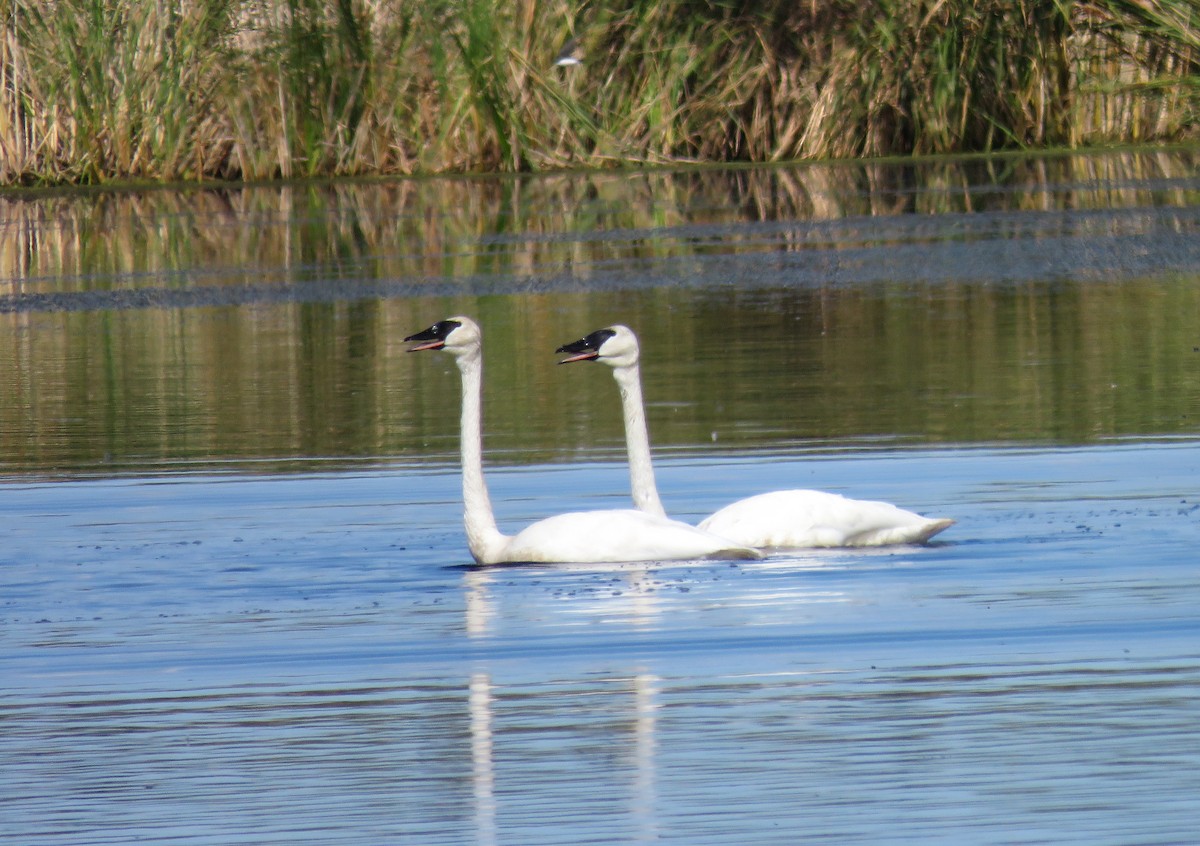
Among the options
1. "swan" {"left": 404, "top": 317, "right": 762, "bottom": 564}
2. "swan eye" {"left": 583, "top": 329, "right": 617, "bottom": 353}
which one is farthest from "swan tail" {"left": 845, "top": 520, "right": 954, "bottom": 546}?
"swan eye" {"left": 583, "top": 329, "right": 617, "bottom": 353}

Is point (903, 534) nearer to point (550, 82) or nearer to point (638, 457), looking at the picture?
point (638, 457)

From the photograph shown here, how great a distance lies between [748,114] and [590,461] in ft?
51.4

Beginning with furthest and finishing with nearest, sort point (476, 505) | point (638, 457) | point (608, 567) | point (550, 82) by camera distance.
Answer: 1. point (550, 82)
2. point (638, 457)
3. point (476, 505)
4. point (608, 567)

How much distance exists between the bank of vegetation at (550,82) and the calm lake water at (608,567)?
243 inches

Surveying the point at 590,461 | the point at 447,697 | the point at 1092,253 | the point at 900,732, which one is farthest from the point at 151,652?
the point at 1092,253

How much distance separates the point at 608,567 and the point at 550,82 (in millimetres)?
16618

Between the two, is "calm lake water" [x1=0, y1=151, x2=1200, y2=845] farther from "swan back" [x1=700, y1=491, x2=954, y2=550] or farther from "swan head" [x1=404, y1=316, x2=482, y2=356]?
"swan head" [x1=404, y1=316, x2=482, y2=356]

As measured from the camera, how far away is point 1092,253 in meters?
15.7

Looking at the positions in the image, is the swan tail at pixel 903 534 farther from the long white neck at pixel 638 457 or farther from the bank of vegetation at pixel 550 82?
the bank of vegetation at pixel 550 82

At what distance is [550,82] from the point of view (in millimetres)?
23484

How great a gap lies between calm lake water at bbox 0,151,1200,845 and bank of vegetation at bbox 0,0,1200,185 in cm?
618

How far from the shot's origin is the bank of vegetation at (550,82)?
75.0 feet

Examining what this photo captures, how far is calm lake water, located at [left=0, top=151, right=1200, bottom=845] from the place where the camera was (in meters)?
4.64

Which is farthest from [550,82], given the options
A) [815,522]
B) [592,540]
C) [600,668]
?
[600,668]
